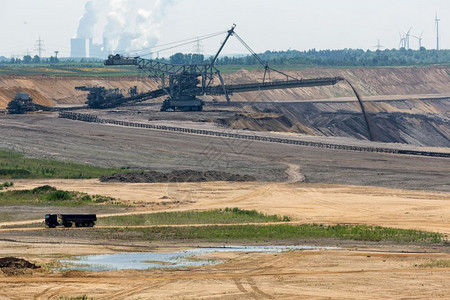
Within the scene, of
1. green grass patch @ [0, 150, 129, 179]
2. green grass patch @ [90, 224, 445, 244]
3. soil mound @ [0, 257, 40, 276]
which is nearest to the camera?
soil mound @ [0, 257, 40, 276]

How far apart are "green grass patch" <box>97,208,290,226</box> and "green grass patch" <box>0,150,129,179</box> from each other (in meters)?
25.8

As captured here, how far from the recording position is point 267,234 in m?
56.6

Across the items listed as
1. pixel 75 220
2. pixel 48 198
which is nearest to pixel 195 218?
pixel 75 220

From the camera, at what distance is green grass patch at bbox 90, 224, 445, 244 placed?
5506 centimetres

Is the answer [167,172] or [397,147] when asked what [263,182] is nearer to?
[167,172]

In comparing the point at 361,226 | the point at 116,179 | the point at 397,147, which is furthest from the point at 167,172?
the point at 397,147

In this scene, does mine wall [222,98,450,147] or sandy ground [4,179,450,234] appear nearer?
sandy ground [4,179,450,234]

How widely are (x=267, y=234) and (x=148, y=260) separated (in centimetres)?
1151

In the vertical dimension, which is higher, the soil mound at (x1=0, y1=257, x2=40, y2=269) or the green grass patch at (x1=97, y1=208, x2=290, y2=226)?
the soil mound at (x1=0, y1=257, x2=40, y2=269)

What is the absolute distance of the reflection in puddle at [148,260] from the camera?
44.9 m

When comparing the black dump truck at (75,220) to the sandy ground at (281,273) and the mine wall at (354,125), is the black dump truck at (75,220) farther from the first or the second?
the mine wall at (354,125)

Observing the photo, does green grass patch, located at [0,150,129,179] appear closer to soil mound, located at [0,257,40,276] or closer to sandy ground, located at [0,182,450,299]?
sandy ground, located at [0,182,450,299]

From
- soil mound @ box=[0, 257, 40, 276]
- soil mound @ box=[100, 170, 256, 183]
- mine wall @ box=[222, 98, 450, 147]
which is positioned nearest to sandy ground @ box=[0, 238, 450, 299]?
soil mound @ box=[0, 257, 40, 276]

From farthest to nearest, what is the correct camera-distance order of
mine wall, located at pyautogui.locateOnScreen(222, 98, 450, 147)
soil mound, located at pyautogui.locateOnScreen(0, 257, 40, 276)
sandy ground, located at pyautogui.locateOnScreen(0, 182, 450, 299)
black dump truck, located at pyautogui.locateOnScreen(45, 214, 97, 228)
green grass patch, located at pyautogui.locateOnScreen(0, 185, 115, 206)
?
mine wall, located at pyautogui.locateOnScreen(222, 98, 450, 147), green grass patch, located at pyautogui.locateOnScreen(0, 185, 115, 206), black dump truck, located at pyautogui.locateOnScreen(45, 214, 97, 228), soil mound, located at pyautogui.locateOnScreen(0, 257, 40, 276), sandy ground, located at pyautogui.locateOnScreen(0, 182, 450, 299)
